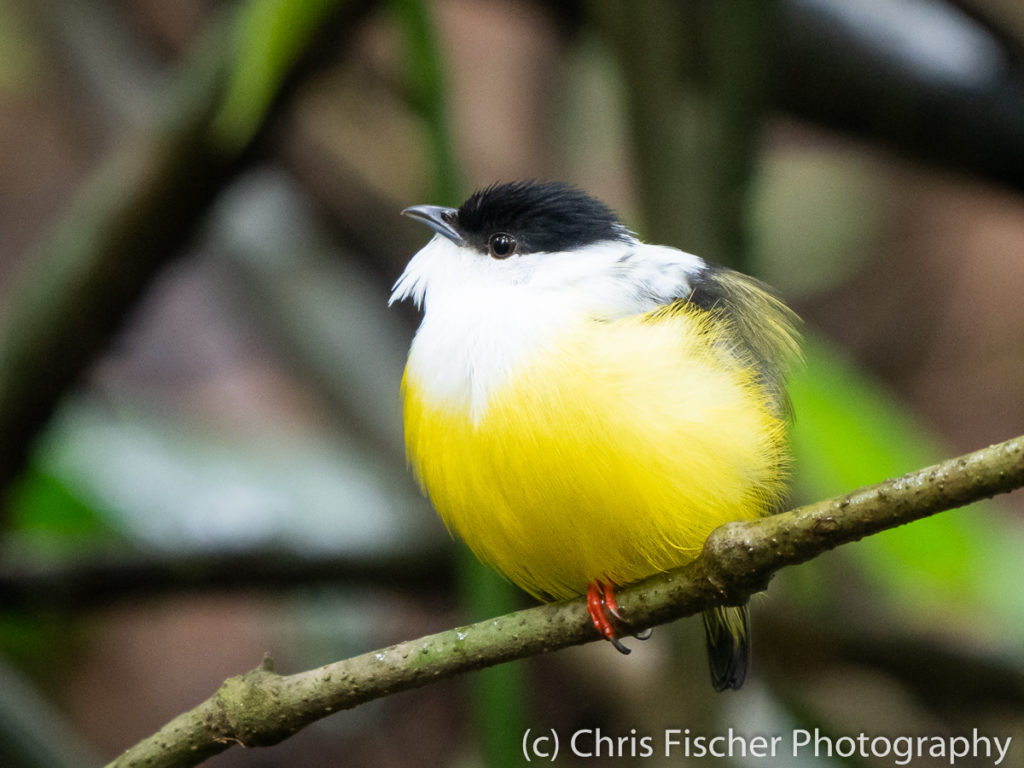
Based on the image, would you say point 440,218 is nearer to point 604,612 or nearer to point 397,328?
point 604,612

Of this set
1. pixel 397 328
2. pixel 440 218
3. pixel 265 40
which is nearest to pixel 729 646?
pixel 440 218

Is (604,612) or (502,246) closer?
(604,612)

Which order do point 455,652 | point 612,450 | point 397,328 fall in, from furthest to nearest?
1. point 397,328
2. point 612,450
3. point 455,652

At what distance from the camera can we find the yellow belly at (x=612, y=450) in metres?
1.64

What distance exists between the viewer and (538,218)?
6.82 ft

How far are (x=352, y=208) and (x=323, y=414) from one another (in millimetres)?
904

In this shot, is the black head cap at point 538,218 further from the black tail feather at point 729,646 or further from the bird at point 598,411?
the black tail feather at point 729,646

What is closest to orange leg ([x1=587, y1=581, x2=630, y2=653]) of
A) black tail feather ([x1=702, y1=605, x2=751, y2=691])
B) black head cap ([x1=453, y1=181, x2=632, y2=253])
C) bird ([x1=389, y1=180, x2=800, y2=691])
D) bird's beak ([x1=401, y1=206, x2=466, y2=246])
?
bird ([x1=389, y1=180, x2=800, y2=691])

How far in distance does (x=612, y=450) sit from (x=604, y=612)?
0.24 m

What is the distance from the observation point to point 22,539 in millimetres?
3221

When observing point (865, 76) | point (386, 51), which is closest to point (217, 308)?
point (386, 51)

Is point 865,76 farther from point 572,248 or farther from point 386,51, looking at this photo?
point 386,51

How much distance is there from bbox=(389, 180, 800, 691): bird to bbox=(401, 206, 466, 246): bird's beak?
0.46ft

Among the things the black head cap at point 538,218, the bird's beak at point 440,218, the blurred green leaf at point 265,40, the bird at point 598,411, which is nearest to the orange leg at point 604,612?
the bird at point 598,411
